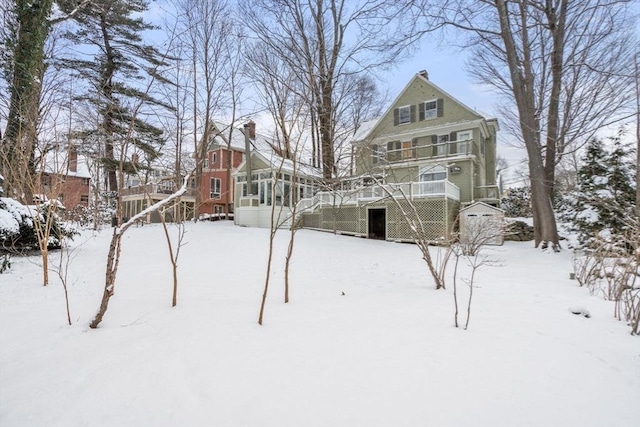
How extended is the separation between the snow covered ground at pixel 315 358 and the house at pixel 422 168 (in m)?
8.27

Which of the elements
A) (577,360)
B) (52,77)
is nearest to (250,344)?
(577,360)

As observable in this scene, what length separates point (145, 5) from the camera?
1160 cm

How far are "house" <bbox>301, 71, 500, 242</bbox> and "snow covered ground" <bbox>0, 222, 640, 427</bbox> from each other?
27.1 feet

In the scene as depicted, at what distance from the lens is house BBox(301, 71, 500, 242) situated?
13438 mm

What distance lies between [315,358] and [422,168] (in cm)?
1491

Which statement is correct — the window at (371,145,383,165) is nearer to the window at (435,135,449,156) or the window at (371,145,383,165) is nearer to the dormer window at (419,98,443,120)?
the dormer window at (419,98,443,120)

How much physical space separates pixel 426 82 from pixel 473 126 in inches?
155

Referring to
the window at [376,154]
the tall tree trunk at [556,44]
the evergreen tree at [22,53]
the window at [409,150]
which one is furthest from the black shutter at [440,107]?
the evergreen tree at [22,53]

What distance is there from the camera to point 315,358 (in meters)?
2.80

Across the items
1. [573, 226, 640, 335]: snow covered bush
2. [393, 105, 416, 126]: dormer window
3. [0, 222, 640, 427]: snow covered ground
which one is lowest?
[0, 222, 640, 427]: snow covered ground

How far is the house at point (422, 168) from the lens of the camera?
13438mm

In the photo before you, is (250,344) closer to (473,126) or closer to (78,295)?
(78,295)

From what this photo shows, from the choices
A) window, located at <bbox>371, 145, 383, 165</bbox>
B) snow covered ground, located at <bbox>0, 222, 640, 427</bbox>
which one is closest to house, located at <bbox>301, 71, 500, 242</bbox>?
window, located at <bbox>371, 145, 383, 165</bbox>

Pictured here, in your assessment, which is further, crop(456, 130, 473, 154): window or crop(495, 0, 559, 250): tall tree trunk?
crop(456, 130, 473, 154): window
